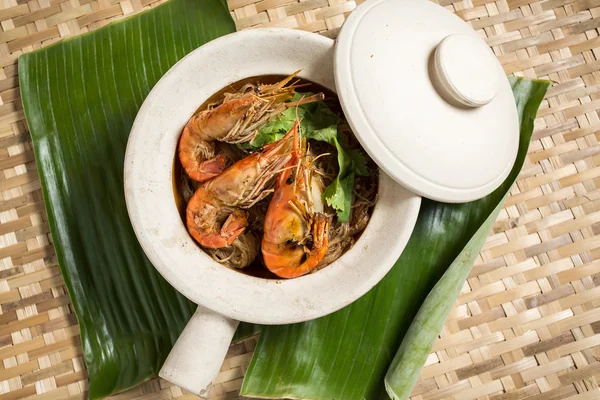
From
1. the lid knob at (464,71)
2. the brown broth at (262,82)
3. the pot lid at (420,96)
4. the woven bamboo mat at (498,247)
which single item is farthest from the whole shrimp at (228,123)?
the woven bamboo mat at (498,247)

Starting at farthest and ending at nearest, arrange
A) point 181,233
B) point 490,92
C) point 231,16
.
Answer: point 231,16 → point 181,233 → point 490,92

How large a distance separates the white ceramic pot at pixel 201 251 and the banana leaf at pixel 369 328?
27 cm

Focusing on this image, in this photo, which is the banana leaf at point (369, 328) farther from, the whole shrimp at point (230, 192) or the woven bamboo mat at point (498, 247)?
the whole shrimp at point (230, 192)

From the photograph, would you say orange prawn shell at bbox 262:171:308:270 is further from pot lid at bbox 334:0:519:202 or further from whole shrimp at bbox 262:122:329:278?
pot lid at bbox 334:0:519:202

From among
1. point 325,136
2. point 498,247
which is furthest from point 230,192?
point 498,247

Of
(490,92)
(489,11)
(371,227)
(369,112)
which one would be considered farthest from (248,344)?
(489,11)

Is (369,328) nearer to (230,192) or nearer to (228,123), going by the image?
(230,192)

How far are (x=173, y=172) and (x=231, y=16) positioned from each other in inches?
24.6

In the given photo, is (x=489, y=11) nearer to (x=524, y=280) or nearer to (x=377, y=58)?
(x=377, y=58)

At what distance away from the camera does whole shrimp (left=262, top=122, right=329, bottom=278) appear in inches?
50.6

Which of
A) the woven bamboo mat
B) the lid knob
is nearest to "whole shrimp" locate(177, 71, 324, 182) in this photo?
the lid knob

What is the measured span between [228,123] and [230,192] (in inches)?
6.6

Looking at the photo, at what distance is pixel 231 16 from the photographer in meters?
1.68

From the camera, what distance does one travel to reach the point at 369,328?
1575 mm
